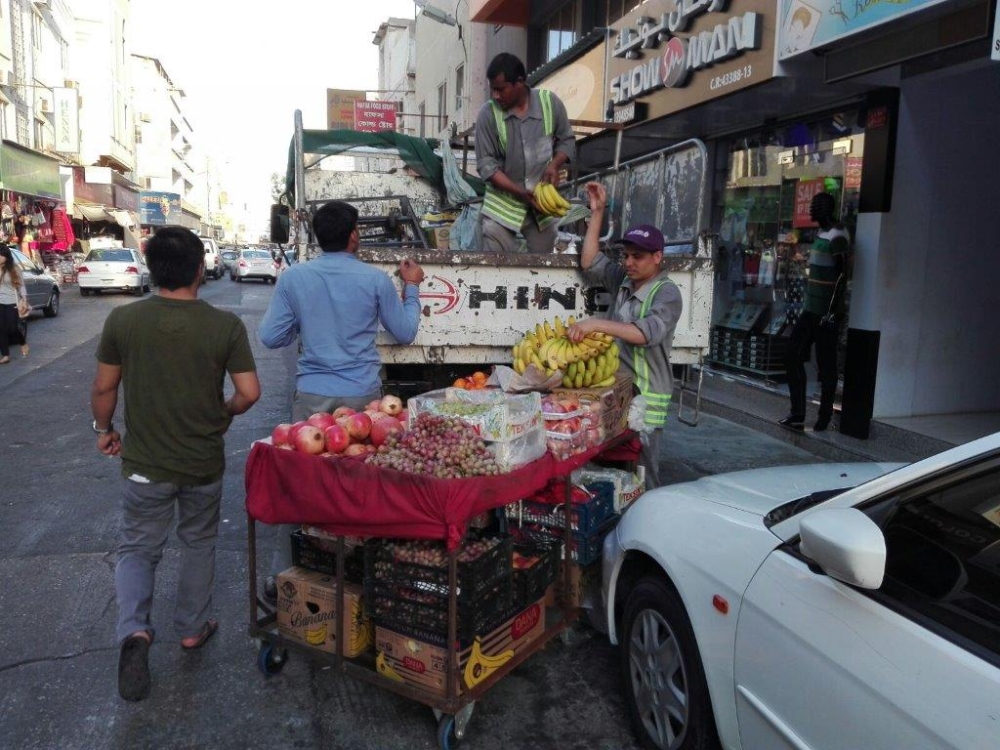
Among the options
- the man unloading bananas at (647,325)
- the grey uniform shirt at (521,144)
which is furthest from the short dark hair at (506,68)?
the man unloading bananas at (647,325)

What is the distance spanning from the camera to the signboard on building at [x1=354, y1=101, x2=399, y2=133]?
2120 centimetres

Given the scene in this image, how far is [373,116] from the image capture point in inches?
848

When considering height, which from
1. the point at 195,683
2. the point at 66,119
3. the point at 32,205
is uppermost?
the point at 66,119

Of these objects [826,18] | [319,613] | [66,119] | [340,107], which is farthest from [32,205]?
[319,613]

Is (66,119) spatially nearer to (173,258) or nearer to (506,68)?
(506,68)

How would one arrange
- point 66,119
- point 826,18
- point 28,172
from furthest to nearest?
point 66,119 → point 28,172 → point 826,18

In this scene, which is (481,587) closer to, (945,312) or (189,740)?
(189,740)

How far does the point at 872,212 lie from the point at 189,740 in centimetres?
676

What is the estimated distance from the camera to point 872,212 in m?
7.22

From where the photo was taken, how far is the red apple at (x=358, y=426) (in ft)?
11.1

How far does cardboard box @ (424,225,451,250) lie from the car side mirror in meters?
5.38

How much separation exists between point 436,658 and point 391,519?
536 mm

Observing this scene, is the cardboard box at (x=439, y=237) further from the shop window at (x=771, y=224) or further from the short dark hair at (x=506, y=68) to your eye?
the shop window at (x=771, y=224)

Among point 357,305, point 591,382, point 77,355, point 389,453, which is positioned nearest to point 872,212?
point 591,382
